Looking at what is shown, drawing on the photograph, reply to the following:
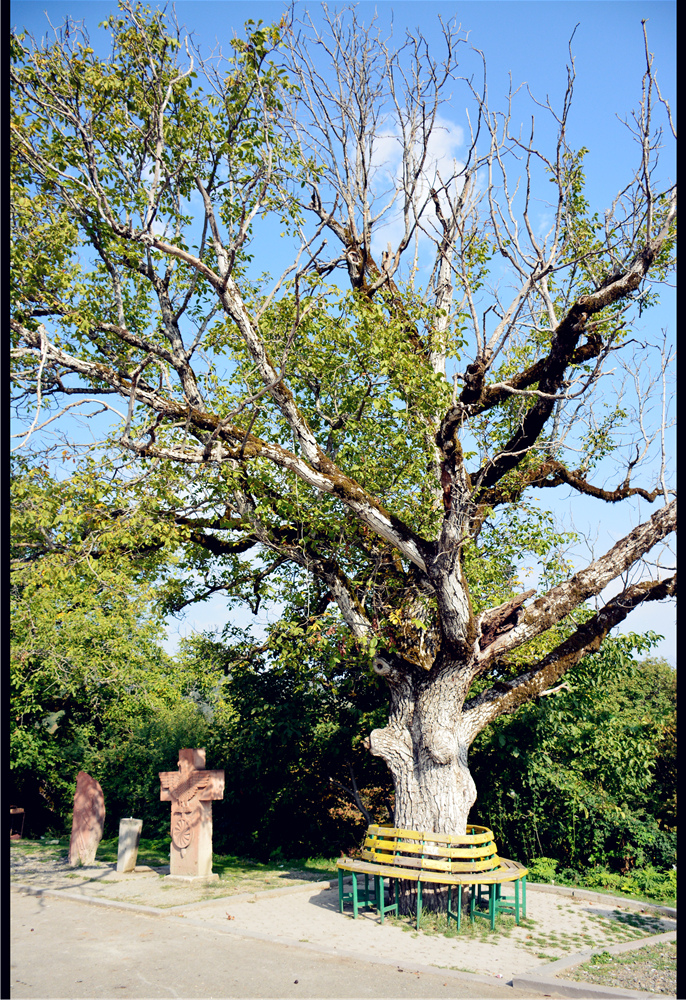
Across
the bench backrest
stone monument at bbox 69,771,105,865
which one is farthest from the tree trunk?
stone monument at bbox 69,771,105,865

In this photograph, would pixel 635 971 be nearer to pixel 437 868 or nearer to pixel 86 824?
pixel 437 868

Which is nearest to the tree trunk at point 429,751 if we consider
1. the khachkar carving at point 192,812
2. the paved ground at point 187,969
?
the paved ground at point 187,969

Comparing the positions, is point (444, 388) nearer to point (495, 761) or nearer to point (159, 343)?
point (159, 343)

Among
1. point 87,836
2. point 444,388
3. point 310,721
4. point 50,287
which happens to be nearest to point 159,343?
point 50,287


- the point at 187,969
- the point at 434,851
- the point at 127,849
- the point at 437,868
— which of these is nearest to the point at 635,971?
the point at 437,868

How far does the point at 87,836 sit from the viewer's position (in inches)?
531

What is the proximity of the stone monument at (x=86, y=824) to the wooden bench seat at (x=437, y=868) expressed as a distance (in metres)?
5.92

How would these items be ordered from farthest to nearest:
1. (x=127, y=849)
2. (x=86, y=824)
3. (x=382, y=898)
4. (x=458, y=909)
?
(x=86, y=824), (x=127, y=849), (x=382, y=898), (x=458, y=909)

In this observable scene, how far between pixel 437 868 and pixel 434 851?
23 cm

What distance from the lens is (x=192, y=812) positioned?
40.6 ft

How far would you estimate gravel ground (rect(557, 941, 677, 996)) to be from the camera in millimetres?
6730

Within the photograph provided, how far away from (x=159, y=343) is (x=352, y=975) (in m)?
9.50

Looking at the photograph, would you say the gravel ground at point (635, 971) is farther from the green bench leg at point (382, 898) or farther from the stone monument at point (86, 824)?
the stone monument at point (86, 824)

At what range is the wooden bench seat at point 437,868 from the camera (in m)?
8.99
